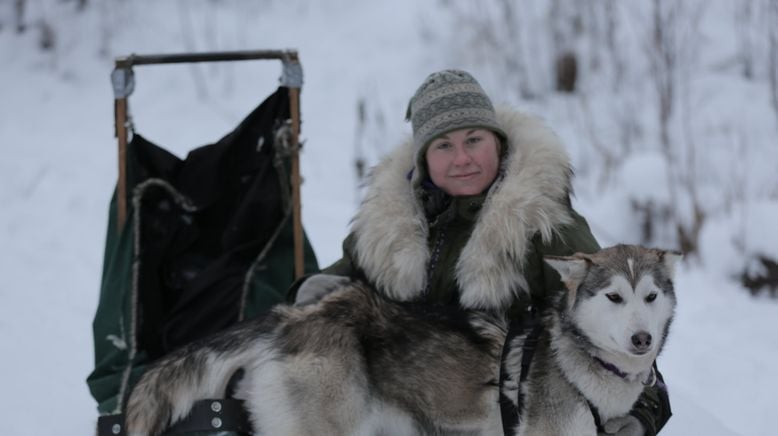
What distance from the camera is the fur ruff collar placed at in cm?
271

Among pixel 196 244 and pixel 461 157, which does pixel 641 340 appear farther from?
pixel 196 244

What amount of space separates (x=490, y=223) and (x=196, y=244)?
174 cm

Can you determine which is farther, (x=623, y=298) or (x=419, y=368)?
(x=419, y=368)

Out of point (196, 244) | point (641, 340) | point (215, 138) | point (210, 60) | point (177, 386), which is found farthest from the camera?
point (215, 138)

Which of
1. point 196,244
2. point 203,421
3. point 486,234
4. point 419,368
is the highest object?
point 486,234

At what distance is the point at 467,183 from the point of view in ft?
9.61

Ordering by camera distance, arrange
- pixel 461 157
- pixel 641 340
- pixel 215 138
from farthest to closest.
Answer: pixel 215 138 → pixel 461 157 → pixel 641 340

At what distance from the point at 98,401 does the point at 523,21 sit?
6771mm

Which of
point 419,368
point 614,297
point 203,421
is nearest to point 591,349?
point 614,297

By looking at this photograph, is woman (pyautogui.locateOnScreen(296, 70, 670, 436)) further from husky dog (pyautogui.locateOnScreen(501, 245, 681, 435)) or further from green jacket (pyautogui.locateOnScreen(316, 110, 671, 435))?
husky dog (pyautogui.locateOnScreen(501, 245, 681, 435))

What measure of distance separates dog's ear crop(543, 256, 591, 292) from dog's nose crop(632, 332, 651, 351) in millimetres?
273

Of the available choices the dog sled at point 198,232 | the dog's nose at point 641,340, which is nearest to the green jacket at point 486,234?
the dog's nose at point 641,340

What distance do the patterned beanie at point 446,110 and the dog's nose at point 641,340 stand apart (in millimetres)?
1024

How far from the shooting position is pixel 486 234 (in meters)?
2.74
